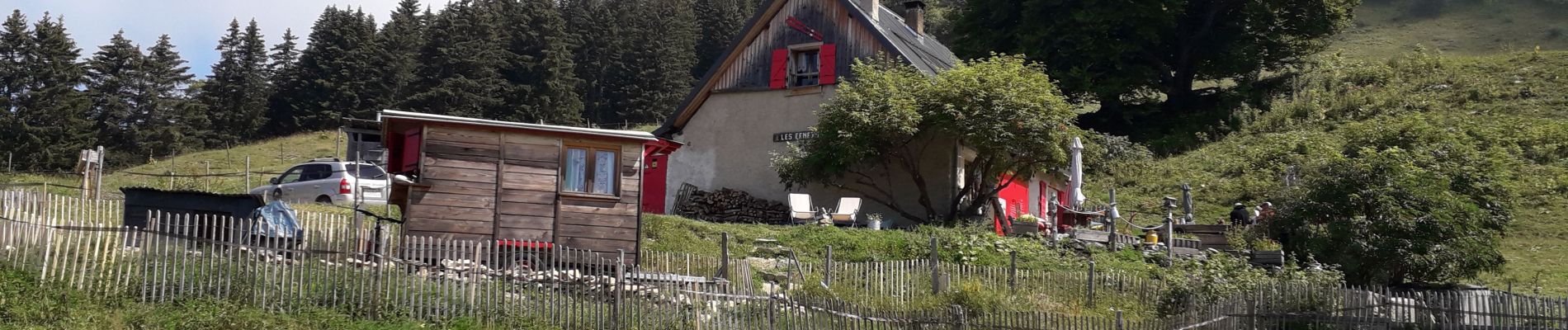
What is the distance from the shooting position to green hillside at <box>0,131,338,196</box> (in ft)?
132

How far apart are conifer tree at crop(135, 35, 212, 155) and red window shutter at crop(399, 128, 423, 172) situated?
1716 inches

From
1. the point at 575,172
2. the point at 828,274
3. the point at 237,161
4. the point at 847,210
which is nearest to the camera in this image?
the point at 828,274

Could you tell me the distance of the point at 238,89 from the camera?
65.1 meters

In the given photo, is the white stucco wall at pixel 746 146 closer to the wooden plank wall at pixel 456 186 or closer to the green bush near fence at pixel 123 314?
the wooden plank wall at pixel 456 186

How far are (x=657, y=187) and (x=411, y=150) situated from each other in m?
13.7

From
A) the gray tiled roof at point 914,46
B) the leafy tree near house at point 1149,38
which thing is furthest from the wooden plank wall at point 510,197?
the leafy tree near house at point 1149,38

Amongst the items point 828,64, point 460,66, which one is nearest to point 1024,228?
point 828,64

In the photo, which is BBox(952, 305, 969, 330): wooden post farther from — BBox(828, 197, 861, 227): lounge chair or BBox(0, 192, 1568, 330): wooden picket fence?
BBox(828, 197, 861, 227): lounge chair

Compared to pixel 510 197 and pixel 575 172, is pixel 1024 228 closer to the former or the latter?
pixel 575 172

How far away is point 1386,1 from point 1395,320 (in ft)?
239

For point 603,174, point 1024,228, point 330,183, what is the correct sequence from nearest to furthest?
point 603,174
point 1024,228
point 330,183

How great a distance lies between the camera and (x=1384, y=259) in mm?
20297

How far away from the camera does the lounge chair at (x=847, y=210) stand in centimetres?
2555

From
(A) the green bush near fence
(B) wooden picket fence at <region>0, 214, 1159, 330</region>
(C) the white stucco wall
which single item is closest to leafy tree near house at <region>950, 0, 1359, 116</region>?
(C) the white stucco wall
